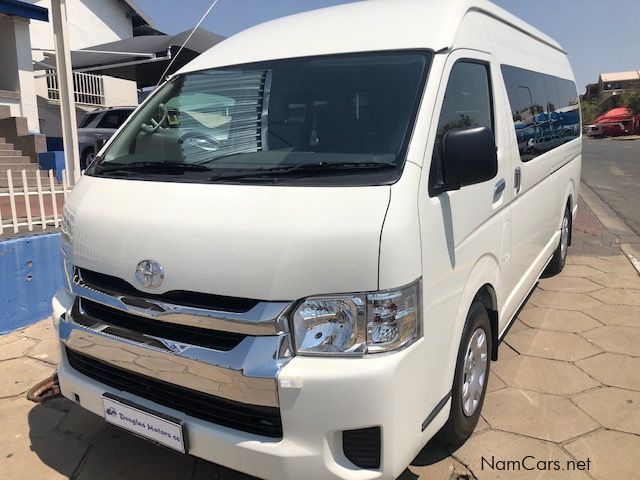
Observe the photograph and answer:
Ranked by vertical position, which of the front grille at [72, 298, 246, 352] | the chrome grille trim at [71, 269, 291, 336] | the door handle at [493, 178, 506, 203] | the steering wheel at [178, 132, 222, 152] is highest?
the steering wheel at [178, 132, 222, 152]

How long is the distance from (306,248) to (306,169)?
1.60 feet

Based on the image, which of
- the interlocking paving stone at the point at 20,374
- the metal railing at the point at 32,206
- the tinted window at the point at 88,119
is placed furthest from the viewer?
the tinted window at the point at 88,119

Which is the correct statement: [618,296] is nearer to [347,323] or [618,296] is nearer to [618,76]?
[347,323]

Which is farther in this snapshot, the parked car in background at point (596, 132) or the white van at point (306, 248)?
the parked car in background at point (596, 132)

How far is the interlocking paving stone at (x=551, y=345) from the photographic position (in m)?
3.94

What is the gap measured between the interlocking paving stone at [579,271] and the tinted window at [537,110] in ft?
4.73

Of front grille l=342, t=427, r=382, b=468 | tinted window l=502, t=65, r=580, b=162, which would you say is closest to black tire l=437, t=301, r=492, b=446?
front grille l=342, t=427, r=382, b=468

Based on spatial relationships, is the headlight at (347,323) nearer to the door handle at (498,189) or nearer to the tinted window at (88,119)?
the door handle at (498,189)

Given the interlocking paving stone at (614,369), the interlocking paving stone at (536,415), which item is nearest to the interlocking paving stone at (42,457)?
the interlocking paving stone at (536,415)

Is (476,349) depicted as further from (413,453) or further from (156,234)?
(156,234)

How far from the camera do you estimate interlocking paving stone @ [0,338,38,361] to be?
4.07 meters

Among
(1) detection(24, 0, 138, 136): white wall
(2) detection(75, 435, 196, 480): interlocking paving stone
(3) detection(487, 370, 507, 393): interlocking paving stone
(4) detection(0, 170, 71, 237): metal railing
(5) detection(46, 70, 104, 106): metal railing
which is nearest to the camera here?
(2) detection(75, 435, 196, 480): interlocking paving stone

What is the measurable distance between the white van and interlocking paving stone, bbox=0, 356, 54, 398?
48.5 inches

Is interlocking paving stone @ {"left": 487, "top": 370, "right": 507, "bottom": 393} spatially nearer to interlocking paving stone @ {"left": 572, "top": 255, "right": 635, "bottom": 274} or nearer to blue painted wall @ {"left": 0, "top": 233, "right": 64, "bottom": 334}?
interlocking paving stone @ {"left": 572, "top": 255, "right": 635, "bottom": 274}
